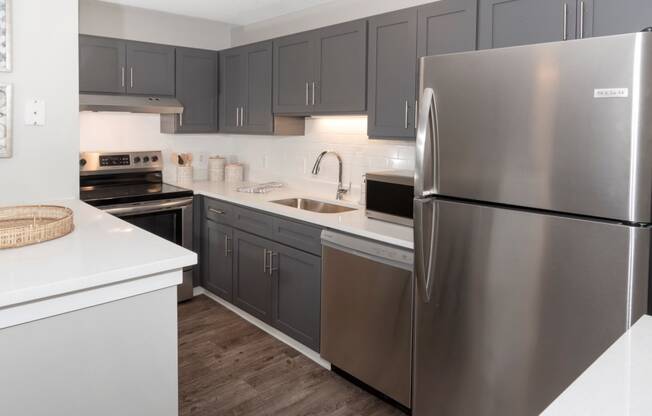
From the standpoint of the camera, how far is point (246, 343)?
337 centimetres

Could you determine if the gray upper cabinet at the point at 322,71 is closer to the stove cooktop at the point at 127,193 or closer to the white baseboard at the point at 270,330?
the stove cooktop at the point at 127,193

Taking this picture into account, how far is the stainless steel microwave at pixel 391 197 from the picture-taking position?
2.63 m

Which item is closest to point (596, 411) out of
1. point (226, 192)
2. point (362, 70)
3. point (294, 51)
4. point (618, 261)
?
point (618, 261)

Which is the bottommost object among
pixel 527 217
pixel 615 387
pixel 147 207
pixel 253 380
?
A: pixel 253 380

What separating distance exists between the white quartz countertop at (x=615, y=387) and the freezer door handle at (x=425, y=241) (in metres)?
1.03

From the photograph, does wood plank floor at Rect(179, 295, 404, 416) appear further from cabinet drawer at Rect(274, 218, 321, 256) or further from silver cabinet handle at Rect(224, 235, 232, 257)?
cabinet drawer at Rect(274, 218, 321, 256)

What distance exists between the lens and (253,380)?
114 inches

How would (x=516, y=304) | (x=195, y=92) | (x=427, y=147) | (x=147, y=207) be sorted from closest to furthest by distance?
(x=516, y=304) < (x=427, y=147) < (x=147, y=207) < (x=195, y=92)

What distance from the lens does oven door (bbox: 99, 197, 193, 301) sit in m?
3.72

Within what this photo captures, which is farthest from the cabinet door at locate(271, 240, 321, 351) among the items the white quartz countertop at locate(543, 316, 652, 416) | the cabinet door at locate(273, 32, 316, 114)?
the white quartz countertop at locate(543, 316, 652, 416)

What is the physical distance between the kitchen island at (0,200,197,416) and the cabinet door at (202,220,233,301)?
1953 millimetres

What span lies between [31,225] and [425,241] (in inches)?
57.6

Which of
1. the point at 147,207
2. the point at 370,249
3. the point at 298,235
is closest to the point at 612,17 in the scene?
the point at 370,249

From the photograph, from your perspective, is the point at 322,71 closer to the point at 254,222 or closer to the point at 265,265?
the point at 254,222
